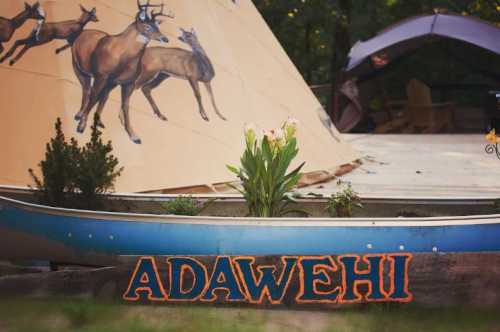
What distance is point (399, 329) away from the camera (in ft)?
14.5

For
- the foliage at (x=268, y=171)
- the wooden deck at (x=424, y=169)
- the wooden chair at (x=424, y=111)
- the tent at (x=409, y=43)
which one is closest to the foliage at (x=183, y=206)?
the foliage at (x=268, y=171)

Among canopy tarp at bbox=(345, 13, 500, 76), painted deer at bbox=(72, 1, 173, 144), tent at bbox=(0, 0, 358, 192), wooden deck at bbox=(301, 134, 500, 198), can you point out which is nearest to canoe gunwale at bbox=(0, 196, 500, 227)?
wooden deck at bbox=(301, 134, 500, 198)

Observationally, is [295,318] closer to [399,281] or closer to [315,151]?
[399,281]

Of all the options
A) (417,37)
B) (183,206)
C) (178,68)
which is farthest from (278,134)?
(417,37)

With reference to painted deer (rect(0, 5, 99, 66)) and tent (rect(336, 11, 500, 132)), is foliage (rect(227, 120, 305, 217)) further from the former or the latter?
tent (rect(336, 11, 500, 132))

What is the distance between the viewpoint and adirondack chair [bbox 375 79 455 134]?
17.9 meters

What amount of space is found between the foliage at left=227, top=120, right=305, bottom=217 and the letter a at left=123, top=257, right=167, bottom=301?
0.91 m

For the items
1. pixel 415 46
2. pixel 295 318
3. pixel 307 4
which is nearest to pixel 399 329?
pixel 295 318

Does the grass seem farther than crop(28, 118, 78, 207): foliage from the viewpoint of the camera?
No

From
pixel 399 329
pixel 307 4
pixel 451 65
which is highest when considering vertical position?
pixel 307 4

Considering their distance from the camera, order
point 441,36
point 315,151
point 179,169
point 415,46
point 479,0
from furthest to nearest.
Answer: point 479,0 → point 415,46 → point 441,36 → point 315,151 → point 179,169

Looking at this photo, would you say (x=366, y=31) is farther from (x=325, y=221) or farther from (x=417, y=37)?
(x=325, y=221)

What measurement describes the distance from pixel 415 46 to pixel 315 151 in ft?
31.3

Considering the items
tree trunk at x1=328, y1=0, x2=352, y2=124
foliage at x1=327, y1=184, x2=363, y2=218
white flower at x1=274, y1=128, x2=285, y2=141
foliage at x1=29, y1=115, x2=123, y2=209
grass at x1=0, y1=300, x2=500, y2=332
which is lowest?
grass at x1=0, y1=300, x2=500, y2=332
